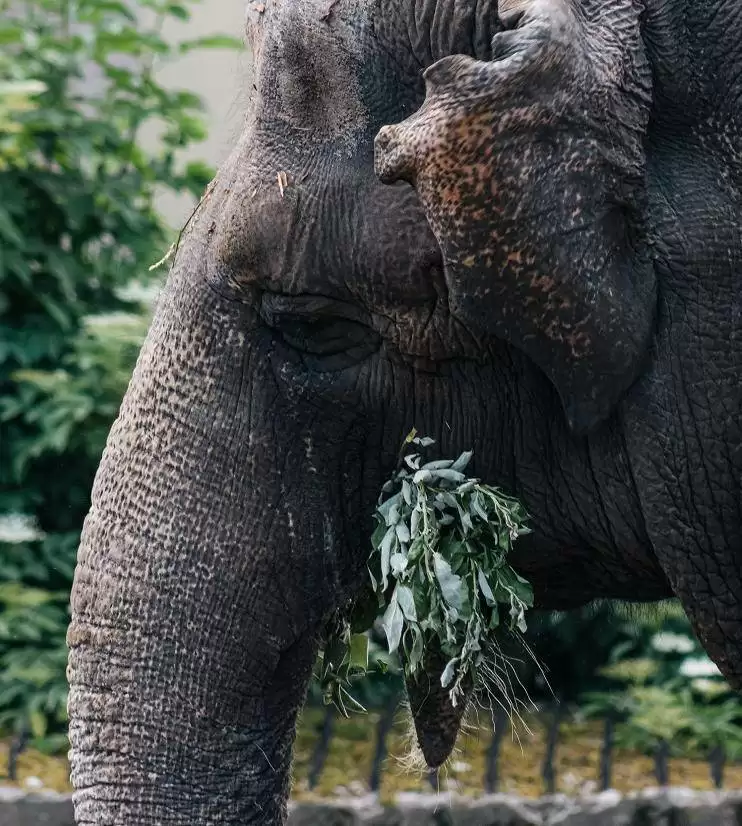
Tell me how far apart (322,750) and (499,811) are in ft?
3.21

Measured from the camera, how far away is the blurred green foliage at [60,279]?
5309 mm

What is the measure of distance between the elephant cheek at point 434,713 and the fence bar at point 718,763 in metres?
2.95

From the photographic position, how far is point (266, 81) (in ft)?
6.89

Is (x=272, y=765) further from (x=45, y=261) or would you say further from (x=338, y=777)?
(x=45, y=261)

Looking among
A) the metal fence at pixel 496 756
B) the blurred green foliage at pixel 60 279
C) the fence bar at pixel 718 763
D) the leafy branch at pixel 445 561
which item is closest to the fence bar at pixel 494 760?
the metal fence at pixel 496 756

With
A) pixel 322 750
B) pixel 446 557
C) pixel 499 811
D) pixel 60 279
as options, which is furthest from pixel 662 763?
pixel 446 557

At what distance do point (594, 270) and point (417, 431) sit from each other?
1.35 ft

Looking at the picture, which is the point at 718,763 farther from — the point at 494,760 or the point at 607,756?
the point at 494,760

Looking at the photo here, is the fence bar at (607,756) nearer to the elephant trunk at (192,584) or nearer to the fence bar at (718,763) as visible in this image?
the fence bar at (718,763)

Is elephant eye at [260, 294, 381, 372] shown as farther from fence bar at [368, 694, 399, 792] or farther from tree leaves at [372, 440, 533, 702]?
fence bar at [368, 694, 399, 792]

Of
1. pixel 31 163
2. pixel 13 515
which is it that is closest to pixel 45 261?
pixel 31 163

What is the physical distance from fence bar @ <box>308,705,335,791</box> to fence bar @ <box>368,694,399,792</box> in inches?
6.9

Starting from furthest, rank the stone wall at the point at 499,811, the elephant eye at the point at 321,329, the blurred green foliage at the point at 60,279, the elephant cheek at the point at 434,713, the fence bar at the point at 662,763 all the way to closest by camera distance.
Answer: the blurred green foliage at the point at 60,279 < the fence bar at the point at 662,763 < the stone wall at the point at 499,811 < the elephant cheek at the point at 434,713 < the elephant eye at the point at 321,329

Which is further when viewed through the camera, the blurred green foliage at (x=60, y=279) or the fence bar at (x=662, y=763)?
the blurred green foliage at (x=60, y=279)
